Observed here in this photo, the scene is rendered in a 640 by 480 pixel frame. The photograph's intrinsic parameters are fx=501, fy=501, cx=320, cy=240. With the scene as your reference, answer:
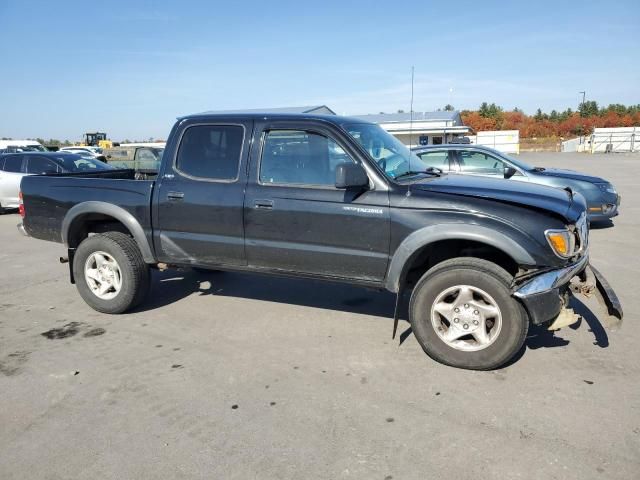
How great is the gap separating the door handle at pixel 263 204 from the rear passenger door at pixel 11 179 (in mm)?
10738

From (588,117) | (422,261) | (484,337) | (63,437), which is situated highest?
(588,117)

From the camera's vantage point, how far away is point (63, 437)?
2.94 meters

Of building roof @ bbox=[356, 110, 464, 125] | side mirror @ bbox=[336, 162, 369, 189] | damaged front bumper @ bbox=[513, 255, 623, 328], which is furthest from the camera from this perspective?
building roof @ bbox=[356, 110, 464, 125]

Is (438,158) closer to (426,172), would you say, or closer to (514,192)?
(426,172)

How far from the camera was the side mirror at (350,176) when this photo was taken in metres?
3.74

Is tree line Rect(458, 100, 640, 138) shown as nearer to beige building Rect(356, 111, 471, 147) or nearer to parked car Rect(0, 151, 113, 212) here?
beige building Rect(356, 111, 471, 147)

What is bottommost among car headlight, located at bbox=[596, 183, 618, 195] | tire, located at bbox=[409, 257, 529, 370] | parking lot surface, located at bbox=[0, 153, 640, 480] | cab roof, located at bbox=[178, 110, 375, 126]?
parking lot surface, located at bbox=[0, 153, 640, 480]

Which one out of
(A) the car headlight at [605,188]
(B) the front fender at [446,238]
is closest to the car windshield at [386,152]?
(B) the front fender at [446,238]

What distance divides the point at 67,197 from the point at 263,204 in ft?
7.41

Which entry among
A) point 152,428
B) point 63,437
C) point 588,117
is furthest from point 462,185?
point 588,117

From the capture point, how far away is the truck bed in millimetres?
4750

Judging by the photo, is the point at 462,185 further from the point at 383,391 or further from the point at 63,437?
the point at 63,437

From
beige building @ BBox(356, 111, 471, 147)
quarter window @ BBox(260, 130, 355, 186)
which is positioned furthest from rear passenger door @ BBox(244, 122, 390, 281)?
beige building @ BBox(356, 111, 471, 147)

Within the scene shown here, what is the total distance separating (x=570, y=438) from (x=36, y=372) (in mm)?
3688
